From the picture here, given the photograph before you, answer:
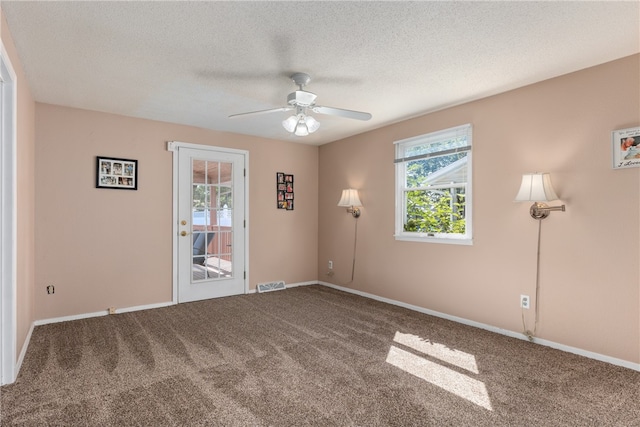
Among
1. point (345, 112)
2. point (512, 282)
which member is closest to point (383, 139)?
point (345, 112)

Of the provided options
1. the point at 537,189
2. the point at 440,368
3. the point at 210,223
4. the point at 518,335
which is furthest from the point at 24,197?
the point at 518,335

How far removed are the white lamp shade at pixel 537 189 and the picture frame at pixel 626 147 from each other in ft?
1.46

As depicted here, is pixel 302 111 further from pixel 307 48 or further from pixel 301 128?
pixel 307 48

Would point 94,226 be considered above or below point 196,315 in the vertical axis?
above

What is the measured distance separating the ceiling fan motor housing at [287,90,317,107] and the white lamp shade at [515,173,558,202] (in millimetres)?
1934

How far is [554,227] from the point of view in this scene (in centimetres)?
304

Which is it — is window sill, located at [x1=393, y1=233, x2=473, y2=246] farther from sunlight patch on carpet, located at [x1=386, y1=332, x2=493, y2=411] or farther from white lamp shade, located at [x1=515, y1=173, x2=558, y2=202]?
sunlight patch on carpet, located at [x1=386, y1=332, x2=493, y2=411]

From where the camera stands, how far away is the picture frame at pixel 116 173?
4.02m

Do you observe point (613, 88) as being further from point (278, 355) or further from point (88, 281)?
point (88, 281)

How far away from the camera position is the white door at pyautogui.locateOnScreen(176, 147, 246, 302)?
4602 mm

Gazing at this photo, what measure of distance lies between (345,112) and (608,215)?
86.6 inches

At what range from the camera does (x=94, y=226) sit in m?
4.00

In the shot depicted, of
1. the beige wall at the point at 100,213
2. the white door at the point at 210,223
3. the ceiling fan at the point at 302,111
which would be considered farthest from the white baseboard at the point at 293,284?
the ceiling fan at the point at 302,111

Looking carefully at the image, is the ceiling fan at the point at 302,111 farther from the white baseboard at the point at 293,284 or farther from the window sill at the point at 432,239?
the white baseboard at the point at 293,284
